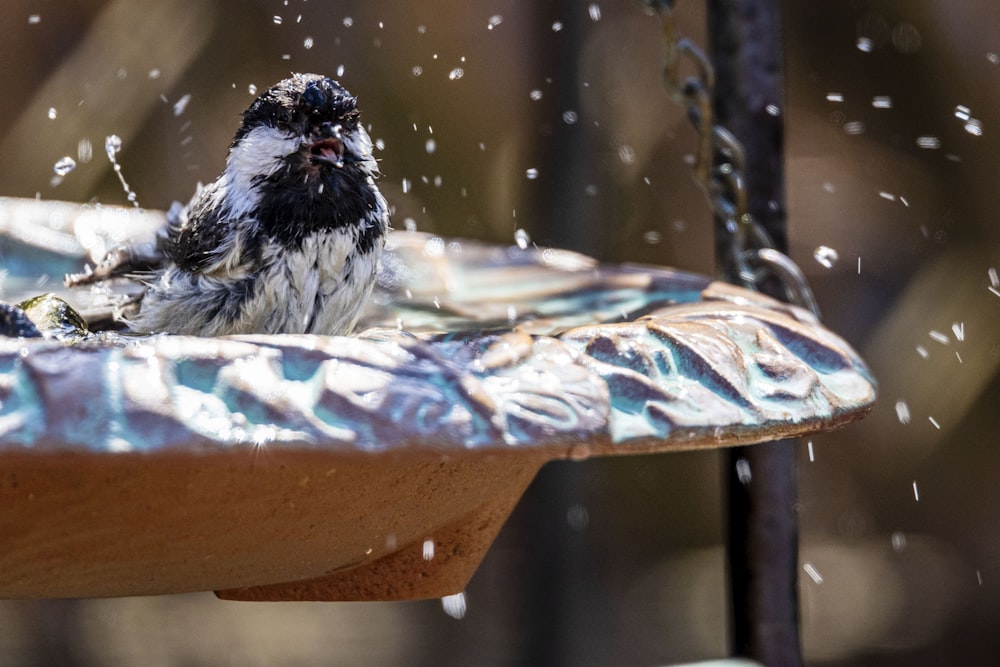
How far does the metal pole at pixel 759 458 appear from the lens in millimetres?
2211

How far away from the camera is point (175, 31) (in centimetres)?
517

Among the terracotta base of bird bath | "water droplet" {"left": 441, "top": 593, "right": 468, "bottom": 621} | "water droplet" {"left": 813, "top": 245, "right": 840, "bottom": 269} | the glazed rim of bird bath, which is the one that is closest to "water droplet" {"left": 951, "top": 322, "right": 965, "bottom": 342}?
"water droplet" {"left": 813, "top": 245, "right": 840, "bottom": 269}

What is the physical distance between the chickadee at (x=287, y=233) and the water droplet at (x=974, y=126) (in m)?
3.57

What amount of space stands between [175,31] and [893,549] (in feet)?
13.5

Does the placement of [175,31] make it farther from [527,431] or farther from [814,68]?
[527,431]

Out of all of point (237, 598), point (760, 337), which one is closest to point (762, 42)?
point (760, 337)

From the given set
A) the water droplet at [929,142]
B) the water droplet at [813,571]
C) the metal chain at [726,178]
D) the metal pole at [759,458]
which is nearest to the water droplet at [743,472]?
the metal pole at [759,458]

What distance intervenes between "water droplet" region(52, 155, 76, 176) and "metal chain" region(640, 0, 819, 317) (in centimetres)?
335

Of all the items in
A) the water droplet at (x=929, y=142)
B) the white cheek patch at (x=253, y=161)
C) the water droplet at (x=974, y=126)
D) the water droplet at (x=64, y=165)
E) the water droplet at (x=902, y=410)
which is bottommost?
the water droplet at (x=902, y=410)

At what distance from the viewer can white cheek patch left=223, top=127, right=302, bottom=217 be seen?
2.36 meters

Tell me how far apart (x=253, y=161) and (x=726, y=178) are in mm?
968

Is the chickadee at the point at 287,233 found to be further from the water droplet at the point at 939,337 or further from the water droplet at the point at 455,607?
the water droplet at the point at 939,337

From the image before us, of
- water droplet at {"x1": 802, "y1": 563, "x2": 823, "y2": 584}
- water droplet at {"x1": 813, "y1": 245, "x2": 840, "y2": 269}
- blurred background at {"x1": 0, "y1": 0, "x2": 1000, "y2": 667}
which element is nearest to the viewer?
water droplet at {"x1": 813, "y1": 245, "x2": 840, "y2": 269}

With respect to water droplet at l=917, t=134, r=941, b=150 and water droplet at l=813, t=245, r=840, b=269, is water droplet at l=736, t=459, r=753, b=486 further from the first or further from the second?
water droplet at l=917, t=134, r=941, b=150
